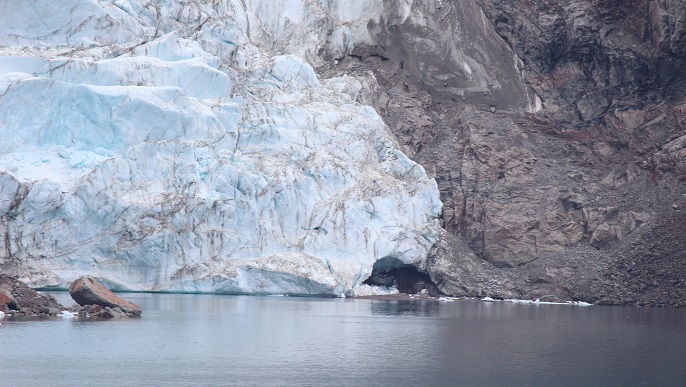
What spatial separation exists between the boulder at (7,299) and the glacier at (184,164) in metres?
7.47

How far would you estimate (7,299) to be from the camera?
950 inches

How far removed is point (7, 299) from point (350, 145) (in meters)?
16.1

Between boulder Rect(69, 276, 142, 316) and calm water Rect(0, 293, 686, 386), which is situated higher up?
boulder Rect(69, 276, 142, 316)

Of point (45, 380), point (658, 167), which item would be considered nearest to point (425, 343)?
point (45, 380)

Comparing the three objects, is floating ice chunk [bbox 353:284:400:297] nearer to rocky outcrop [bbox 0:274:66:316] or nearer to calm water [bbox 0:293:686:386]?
calm water [bbox 0:293:686:386]

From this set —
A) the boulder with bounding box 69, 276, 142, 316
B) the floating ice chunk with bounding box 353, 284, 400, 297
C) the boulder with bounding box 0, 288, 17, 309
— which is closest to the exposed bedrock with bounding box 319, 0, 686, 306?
the floating ice chunk with bounding box 353, 284, 400, 297

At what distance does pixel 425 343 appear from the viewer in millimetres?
20797

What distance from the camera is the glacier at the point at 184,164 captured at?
1282 inches

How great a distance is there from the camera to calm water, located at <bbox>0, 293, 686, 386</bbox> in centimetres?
1588

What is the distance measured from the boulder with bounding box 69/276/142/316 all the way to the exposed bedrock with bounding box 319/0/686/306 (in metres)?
14.5

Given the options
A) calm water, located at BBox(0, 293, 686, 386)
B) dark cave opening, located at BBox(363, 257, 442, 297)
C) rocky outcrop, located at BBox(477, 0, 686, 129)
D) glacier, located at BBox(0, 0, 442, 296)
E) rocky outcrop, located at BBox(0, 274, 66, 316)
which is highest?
rocky outcrop, located at BBox(477, 0, 686, 129)

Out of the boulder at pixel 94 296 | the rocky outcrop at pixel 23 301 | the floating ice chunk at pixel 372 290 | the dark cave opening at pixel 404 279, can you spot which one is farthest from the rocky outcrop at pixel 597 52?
the rocky outcrop at pixel 23 301

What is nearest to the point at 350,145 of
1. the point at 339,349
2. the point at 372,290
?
the point at 372,290

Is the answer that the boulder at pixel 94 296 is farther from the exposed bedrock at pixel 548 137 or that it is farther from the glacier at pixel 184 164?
the exposed bedrock at pixel 548 137
